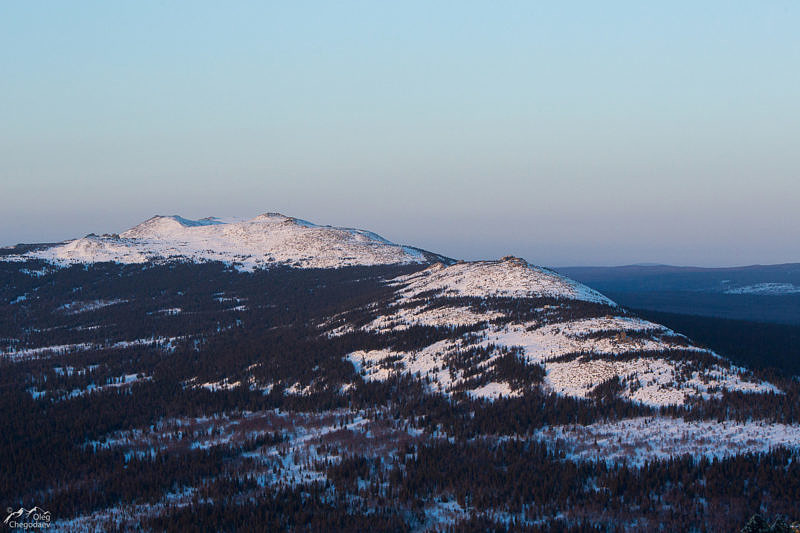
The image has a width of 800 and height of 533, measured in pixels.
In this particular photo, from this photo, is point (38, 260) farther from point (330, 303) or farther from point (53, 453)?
point (53, 453)

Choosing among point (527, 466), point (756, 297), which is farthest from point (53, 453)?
point (756, 297)

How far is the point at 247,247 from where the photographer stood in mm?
163875

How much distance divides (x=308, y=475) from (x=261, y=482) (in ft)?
7.18

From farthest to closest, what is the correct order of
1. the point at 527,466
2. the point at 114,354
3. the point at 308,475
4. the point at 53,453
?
the point at 114,354 → the point at 53,453 → the point at 308,475 → the point at 527,466

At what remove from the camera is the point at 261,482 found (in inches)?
1188

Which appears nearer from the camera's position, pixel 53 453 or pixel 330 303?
pixel 53 453
